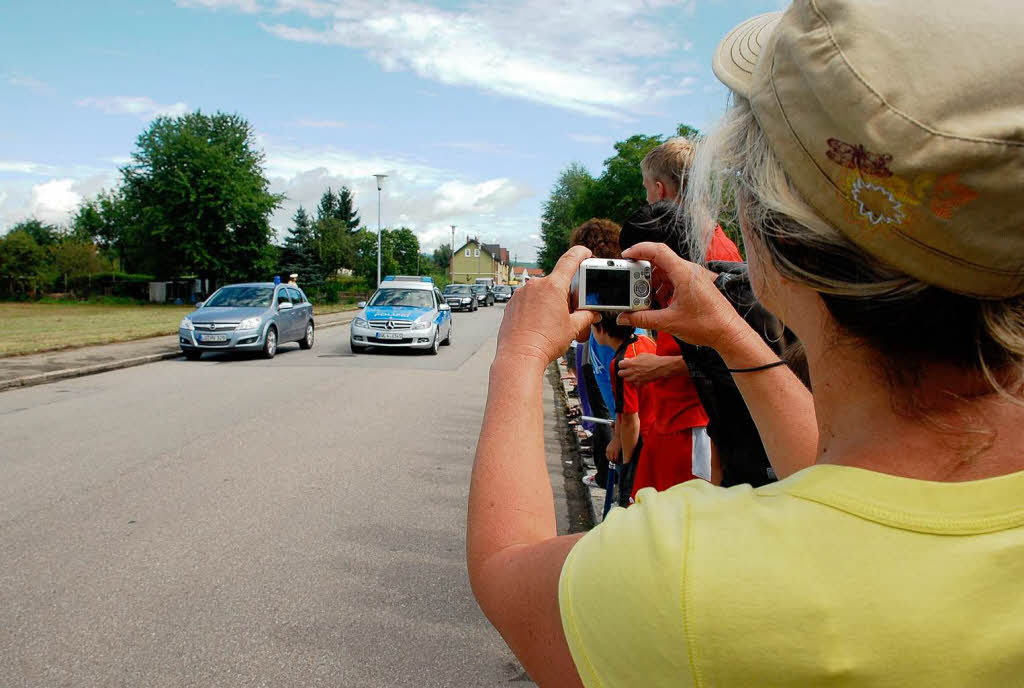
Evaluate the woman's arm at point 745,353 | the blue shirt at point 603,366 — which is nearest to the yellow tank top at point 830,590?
the woman's arm at point 745,353

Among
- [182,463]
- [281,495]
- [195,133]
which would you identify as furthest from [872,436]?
[195,133]

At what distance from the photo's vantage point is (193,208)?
153 feet

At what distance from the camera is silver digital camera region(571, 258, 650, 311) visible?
1.37m

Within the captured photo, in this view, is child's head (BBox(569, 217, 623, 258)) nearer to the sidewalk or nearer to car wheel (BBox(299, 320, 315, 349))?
the sidewalk

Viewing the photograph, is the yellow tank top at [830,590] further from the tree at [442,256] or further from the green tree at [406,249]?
the tree at [442,256]

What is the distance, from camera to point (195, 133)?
5016 cm

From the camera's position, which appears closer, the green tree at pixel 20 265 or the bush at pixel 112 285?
the green tree at pixel 20 265

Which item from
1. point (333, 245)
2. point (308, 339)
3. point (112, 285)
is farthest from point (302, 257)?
point (308, 339)

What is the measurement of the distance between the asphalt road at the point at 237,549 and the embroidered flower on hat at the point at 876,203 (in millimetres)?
2959

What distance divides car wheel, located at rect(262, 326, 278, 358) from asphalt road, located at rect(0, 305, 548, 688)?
22.0 ft

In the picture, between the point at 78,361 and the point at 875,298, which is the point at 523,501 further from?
the point at 78,361

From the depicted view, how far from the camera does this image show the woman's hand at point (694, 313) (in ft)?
4.60

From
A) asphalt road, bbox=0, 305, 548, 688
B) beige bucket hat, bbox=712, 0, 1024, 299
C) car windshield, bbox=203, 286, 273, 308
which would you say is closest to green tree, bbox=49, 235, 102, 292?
car windshield, bbox=203, 286, 273, 308

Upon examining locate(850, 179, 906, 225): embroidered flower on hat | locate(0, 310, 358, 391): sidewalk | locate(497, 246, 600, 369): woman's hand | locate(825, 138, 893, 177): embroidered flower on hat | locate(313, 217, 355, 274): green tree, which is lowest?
locate(0, 310, 358, 391): sidewalk
